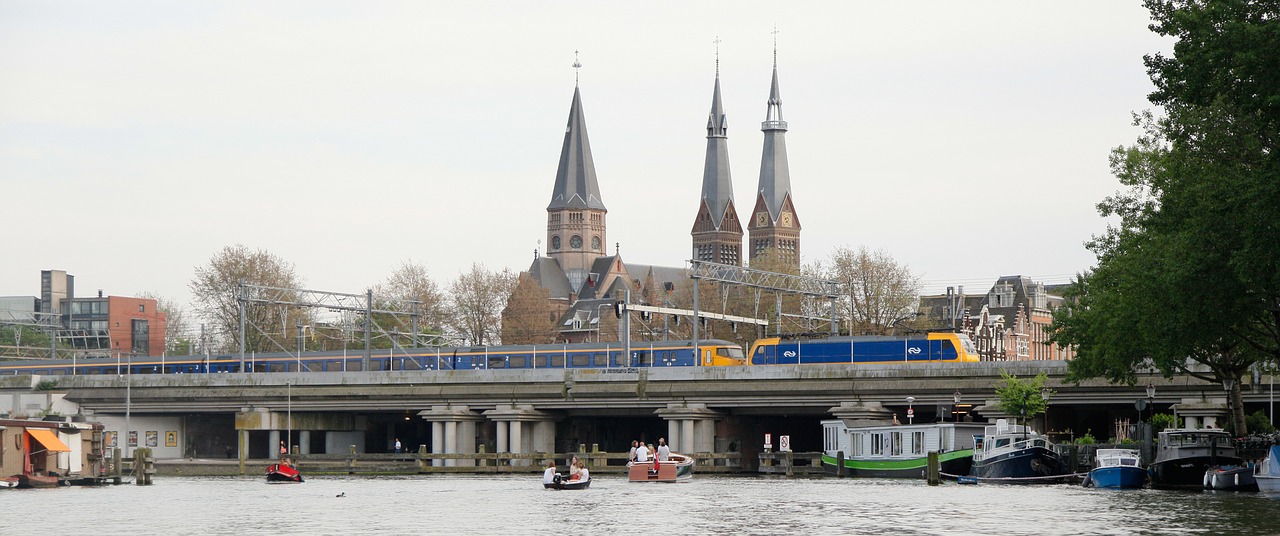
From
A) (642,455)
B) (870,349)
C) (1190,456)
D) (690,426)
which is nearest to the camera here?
(1190,456)

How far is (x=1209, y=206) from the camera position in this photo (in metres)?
43.6

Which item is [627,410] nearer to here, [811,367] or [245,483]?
[811,367]

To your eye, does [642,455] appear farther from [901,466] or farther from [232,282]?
[232,282]

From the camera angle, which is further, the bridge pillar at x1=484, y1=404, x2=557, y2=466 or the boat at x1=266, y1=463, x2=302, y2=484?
the bridge pillar at x1=484, y1=404, x2=557, y2=466

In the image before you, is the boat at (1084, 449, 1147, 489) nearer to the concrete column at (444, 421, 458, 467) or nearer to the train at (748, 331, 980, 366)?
the train at (748, 331, 980, 366)

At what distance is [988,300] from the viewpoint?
648 ft

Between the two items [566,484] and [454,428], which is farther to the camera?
[454,428]

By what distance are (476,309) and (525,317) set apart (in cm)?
696

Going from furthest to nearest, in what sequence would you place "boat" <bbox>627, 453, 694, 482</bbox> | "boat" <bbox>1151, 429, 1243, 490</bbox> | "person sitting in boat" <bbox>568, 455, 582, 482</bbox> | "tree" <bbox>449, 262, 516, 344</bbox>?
"tree" <bbox>449, 262, 516, 344</bbox> < "boat" <bbox>627, 453, 694, 482</bbox> < "person sitting in boat" <bbox>568, 455, 582, 482</bbox> < "boat" <bbox>1151, 429, 1243, 490</bbox>

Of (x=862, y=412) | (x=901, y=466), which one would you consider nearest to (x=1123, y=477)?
(x=901, y=466)

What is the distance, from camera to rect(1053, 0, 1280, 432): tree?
131 feet

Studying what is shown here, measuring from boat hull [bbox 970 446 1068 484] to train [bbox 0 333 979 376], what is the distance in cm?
1930

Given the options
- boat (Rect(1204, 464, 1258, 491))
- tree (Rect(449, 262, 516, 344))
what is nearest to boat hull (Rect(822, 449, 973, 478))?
boat (Rect(1204, 464, 1258, 491))

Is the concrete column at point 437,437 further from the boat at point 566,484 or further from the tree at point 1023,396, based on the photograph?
Answer: the tree at point 1023,396
